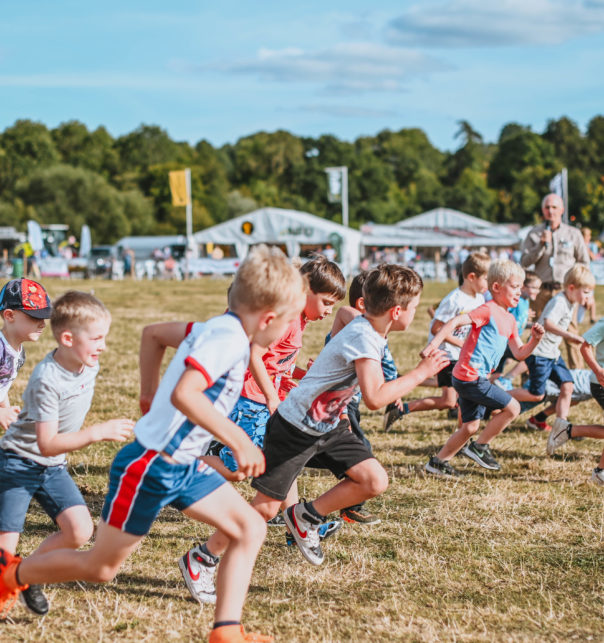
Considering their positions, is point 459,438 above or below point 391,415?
above

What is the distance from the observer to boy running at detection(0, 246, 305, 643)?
2.97 metres

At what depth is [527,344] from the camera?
5812mm

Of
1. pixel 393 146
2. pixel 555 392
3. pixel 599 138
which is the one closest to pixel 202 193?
pixel 393 146

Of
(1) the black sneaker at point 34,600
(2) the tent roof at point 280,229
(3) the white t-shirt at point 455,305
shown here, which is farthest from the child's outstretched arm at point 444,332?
(2) the tent roof at point 280,229

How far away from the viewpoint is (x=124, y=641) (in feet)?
11.3

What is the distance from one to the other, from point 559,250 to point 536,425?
99.1 inches

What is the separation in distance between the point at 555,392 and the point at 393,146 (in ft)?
384

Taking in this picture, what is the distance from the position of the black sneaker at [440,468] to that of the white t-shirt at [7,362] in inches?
131

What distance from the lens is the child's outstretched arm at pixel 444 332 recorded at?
409 cm

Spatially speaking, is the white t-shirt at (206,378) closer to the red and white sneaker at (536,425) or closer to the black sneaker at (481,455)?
the black sneaker at (481,455)

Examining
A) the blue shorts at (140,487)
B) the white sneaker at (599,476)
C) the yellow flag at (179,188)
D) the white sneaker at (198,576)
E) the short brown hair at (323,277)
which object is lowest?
the white sneaker at (599,476)

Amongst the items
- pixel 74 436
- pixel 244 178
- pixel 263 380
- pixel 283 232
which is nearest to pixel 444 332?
pixel 263 380

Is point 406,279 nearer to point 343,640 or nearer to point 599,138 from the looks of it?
point 343,640

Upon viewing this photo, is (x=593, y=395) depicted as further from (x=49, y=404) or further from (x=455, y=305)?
(x=49, y=404)
